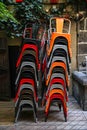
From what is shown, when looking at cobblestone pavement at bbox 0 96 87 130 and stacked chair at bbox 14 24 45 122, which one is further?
stacked chair at bbox 14 24 45 122

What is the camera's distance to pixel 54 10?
9.56m

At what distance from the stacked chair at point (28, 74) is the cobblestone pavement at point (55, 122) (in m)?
0.20

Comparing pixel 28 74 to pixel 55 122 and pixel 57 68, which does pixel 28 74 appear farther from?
pixel 55 122

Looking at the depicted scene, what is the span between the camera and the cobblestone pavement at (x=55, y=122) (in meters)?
6.87

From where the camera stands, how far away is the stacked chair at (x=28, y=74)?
7.17 m

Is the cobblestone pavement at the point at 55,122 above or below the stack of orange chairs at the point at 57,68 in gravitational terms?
below

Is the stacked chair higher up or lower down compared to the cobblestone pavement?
higher up

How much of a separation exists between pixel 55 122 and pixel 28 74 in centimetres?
112

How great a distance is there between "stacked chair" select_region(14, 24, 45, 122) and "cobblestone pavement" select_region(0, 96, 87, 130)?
199mm

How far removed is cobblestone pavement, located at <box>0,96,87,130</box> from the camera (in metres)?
6.87

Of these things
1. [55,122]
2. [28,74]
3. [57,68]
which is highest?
[57,68]

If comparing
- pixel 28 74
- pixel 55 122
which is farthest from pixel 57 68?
pixel 55 122

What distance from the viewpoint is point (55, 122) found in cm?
721

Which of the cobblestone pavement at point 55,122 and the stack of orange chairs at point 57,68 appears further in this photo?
the stack of orange chairs at point 57,68
